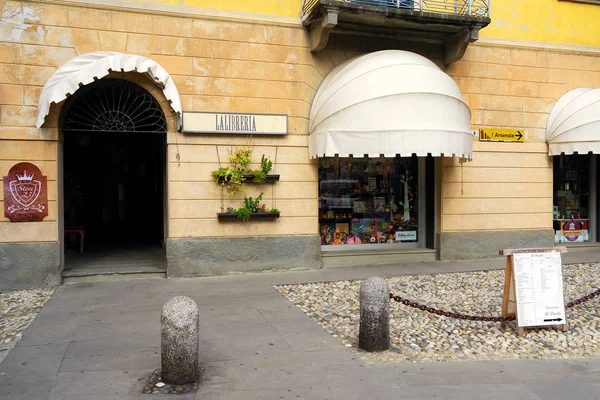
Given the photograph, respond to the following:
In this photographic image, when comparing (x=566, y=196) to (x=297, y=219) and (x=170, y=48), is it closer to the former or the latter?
(x=297, y=219)

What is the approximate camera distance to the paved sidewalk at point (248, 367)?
4.91m

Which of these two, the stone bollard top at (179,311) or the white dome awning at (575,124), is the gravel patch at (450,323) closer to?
the stone bollard top at (179,311)

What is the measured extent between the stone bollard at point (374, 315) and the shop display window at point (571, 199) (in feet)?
33.8

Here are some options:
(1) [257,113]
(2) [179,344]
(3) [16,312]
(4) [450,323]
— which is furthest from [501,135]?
(3) [16,312]

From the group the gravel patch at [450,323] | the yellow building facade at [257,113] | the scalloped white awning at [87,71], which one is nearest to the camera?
the gravel patch at [450,323]

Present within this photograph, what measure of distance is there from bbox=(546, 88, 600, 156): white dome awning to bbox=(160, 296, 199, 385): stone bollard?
1091cm

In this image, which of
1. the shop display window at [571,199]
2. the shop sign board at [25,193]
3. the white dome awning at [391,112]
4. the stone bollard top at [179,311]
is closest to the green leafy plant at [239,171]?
the white dome awning at [391,112]

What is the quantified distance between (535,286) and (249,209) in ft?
19.3

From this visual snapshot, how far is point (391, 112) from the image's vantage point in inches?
404

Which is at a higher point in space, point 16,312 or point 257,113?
point 257,113

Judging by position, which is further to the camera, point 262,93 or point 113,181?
point 113,181

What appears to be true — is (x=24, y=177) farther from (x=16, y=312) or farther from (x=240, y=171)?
(x=240, y=171)

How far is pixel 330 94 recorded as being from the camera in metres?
10.7

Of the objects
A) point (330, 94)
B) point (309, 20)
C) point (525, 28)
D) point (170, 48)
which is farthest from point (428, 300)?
point (525, 28)
